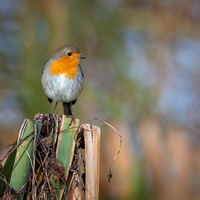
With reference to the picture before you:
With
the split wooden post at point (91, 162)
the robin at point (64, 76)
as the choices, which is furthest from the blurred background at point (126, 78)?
the split wooden post at point (91, 162)

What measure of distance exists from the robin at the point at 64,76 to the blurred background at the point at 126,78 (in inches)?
40.3

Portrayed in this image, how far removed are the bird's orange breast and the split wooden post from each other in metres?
1.40

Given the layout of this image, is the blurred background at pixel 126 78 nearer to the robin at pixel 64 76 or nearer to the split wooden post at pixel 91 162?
the robin at pixel 64 76

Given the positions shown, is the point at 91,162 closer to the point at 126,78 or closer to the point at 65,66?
the point at 65,66

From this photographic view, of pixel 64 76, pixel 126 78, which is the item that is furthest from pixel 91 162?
pixel 126 78

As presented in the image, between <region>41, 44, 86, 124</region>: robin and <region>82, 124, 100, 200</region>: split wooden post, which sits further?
<region>41, 44, 86, 124</region>: robin

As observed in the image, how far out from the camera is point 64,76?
124 inches

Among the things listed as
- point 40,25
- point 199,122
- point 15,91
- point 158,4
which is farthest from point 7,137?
point 158,4

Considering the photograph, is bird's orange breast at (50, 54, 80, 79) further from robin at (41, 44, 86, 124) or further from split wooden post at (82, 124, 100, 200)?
split wooden post at (82, 124, 100, 200)

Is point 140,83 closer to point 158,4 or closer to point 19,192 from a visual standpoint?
point 158,4

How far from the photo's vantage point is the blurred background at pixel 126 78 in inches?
155

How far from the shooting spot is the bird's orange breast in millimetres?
3178

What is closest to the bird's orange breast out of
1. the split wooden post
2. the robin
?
the robin

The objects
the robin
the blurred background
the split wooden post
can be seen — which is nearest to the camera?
the split wooden post
